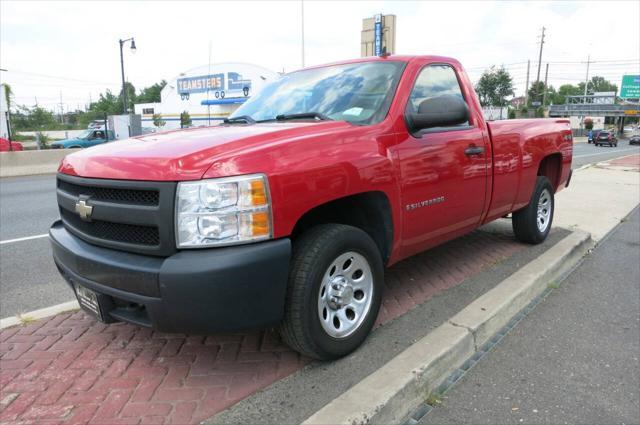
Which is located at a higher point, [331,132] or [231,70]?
[231,70]

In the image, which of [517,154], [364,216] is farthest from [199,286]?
[517,154]

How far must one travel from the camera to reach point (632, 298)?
167 inches

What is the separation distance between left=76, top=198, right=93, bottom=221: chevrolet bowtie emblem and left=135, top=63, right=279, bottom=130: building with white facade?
36.2 m

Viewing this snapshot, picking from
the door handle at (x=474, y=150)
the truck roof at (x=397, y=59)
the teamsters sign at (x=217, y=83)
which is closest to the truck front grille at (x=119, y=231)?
the truck roof at (x=397, y=59)

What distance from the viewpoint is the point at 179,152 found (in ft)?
8.04

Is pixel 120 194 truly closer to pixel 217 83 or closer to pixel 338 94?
pixel 338 94

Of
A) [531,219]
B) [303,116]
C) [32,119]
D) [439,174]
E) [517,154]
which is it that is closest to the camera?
[303,116]

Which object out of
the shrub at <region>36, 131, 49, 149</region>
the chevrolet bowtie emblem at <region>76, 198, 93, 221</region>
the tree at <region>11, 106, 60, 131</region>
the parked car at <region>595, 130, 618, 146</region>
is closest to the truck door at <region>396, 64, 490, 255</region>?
the chevrolet bowtie emblem at <region>76, 198, 93, 221</region>

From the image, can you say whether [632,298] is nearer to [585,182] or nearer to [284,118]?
[284,118]

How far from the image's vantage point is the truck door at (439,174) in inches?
128

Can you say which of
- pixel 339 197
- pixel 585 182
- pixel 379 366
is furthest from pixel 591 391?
pixel 585 182

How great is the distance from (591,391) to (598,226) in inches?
193

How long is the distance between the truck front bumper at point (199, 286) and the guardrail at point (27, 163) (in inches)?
638

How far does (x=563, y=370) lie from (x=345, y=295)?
1451 millimetres
